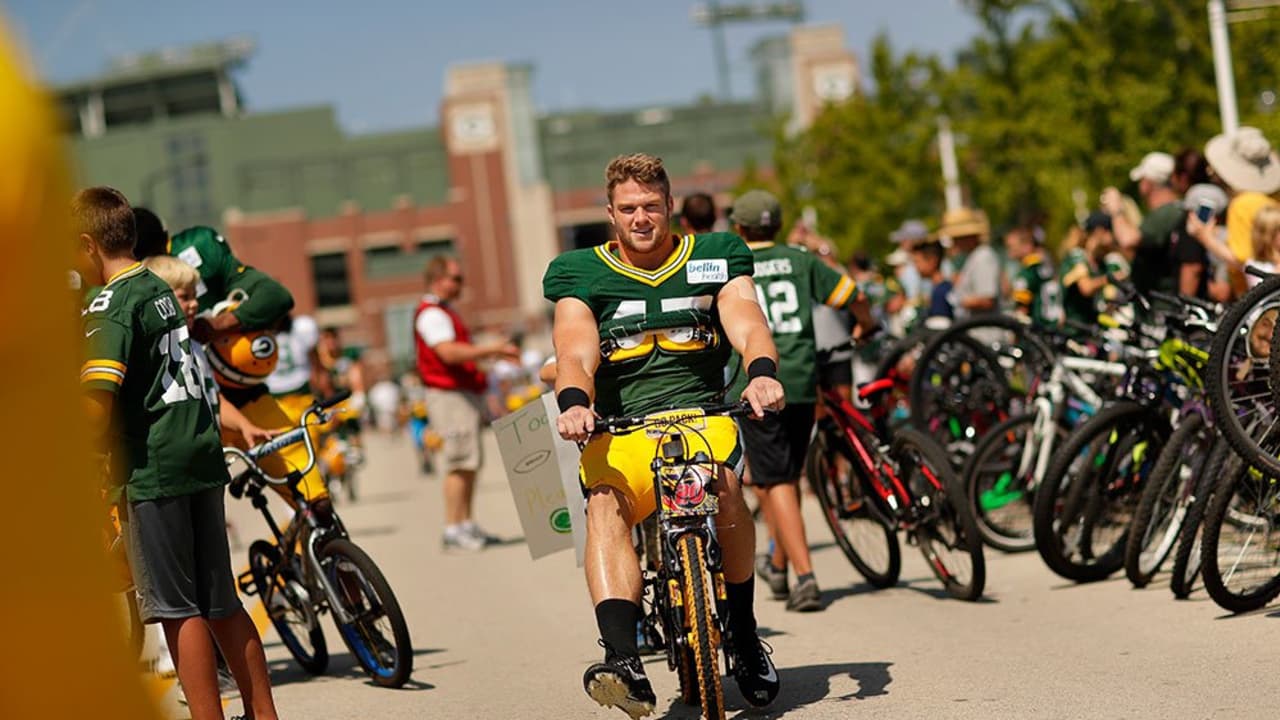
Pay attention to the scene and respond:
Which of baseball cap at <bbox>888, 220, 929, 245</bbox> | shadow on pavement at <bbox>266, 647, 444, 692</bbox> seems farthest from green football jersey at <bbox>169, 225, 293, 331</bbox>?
baseball cap at <bbox>888, 220, 929, 245</bbox>

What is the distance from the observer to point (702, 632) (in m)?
5.85

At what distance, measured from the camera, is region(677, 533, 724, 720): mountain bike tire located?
19.2ft

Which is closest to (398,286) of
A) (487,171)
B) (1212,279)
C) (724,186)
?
(487,171)

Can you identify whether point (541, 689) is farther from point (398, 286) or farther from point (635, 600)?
point (398, 286)

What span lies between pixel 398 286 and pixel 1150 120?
3621 inches

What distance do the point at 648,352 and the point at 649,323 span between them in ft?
0.32

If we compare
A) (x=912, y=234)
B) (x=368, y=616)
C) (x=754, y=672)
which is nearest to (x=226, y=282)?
(x=368, y=616)

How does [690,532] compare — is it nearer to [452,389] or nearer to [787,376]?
[787,376]

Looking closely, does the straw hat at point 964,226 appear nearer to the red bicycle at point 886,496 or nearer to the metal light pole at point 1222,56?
the metal light pole at point 1222,56

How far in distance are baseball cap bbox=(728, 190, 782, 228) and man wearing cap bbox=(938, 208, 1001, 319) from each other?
615 centimetres

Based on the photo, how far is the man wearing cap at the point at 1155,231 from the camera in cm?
1084

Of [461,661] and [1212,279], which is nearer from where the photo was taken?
[461,661]

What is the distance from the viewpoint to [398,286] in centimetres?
11519

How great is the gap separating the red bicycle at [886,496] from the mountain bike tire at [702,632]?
122 inches
